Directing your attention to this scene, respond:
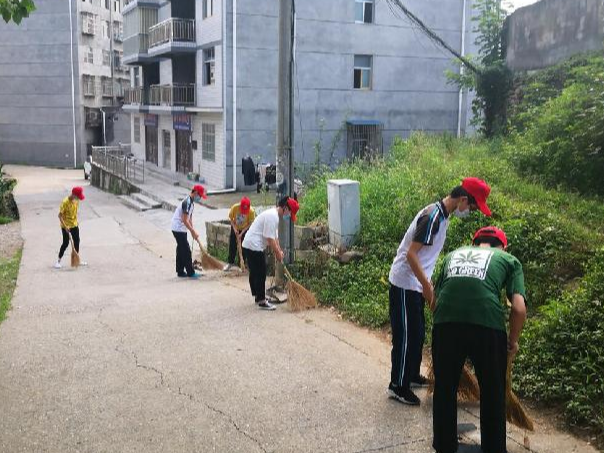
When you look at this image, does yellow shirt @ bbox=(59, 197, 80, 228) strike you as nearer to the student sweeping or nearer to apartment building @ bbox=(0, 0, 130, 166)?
the student sweeping

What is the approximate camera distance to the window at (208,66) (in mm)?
24906

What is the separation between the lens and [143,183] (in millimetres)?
27438

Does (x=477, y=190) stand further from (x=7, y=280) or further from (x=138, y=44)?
(x=138, y=44)

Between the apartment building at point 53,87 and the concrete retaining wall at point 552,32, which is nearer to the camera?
the concrete retaining wall at point 552,32

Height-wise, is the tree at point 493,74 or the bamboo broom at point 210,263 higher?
the tree at point 493,74

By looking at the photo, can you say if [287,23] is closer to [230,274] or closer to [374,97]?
[230,274]

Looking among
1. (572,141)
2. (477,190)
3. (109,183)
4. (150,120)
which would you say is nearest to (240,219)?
(572,141)

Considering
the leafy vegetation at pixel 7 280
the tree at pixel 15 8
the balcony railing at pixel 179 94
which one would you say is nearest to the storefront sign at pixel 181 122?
the balcony railing at pixel 179 94

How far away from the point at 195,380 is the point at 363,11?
69.8 feet

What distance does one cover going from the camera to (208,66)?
998 inches

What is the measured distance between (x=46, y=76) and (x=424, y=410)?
4703 cm

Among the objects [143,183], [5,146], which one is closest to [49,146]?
[5,146]

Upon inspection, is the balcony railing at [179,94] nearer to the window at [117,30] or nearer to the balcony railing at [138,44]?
the balcony railing at [138,44]

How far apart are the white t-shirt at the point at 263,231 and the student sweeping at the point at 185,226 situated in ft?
8.68
